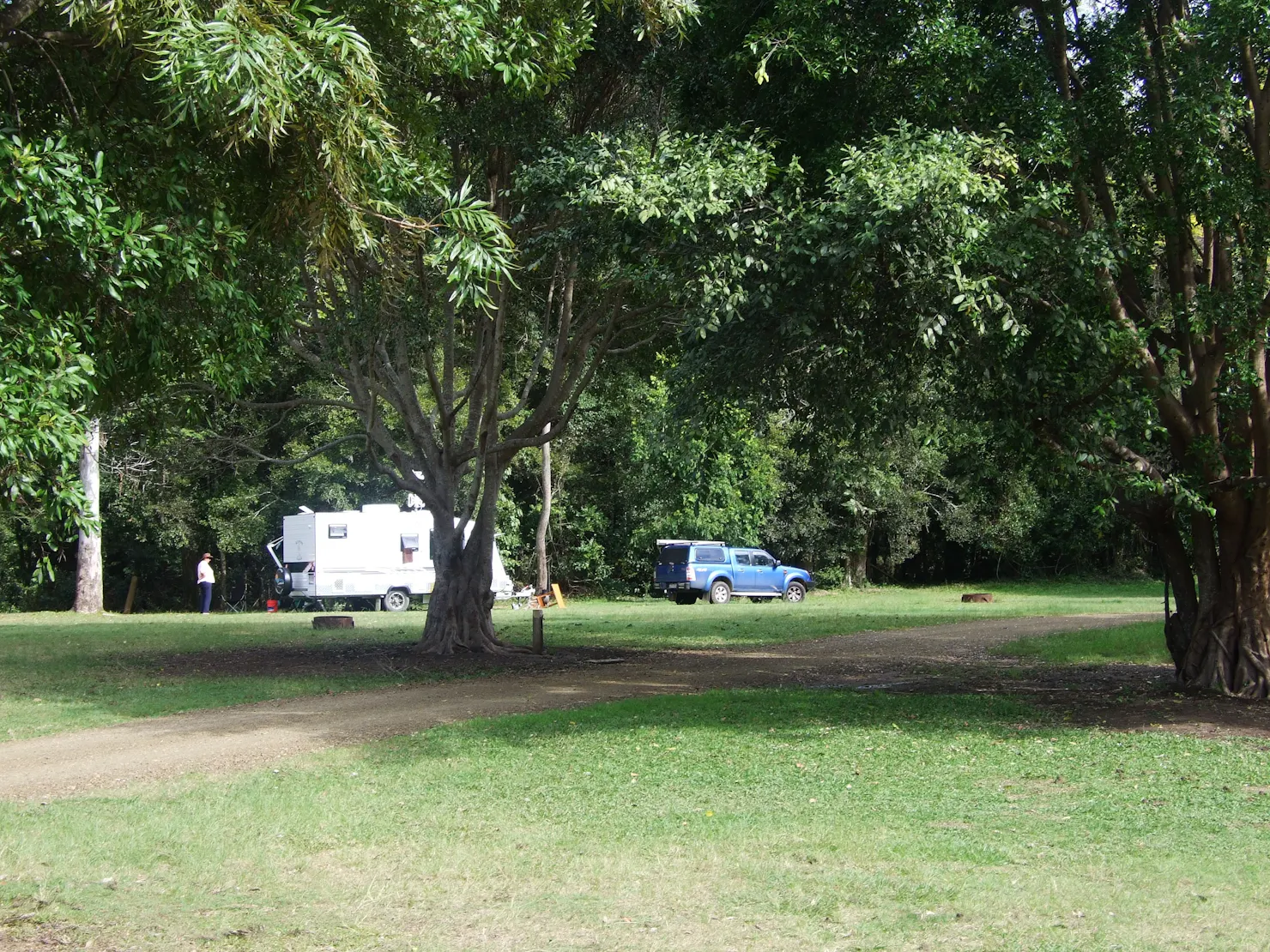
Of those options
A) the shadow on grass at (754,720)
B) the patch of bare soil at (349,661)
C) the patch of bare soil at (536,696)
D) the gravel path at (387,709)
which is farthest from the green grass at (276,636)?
the shadow on grass at (754,720)

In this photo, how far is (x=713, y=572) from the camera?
36469mm

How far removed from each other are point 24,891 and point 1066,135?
10.8 meters

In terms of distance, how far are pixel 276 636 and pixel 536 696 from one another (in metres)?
10.4

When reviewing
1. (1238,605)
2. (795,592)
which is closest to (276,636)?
(1238,605)

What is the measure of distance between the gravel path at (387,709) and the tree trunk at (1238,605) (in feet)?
13.2

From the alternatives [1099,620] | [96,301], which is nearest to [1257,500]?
[96,301]

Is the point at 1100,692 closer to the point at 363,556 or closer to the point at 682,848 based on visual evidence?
the point at 682,848

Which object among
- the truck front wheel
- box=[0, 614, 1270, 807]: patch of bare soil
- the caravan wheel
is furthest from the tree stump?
the truck front wheel

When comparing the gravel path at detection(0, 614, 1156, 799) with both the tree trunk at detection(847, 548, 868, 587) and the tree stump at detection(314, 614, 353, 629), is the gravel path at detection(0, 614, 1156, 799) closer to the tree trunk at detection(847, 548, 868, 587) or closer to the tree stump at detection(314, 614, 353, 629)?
the tree stump at detection(314, 614, 353, 629)

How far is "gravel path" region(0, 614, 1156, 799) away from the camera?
10039 millimetres

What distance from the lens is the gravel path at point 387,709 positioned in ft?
32.9

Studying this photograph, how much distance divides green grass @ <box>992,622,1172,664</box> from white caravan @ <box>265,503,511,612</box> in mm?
17461

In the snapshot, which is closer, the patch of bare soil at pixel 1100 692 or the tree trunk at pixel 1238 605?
the patch of bare soil at pixel 1100 692

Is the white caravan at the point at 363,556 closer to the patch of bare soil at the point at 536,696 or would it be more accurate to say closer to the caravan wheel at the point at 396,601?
the caravan wheel at the point at 396,601
